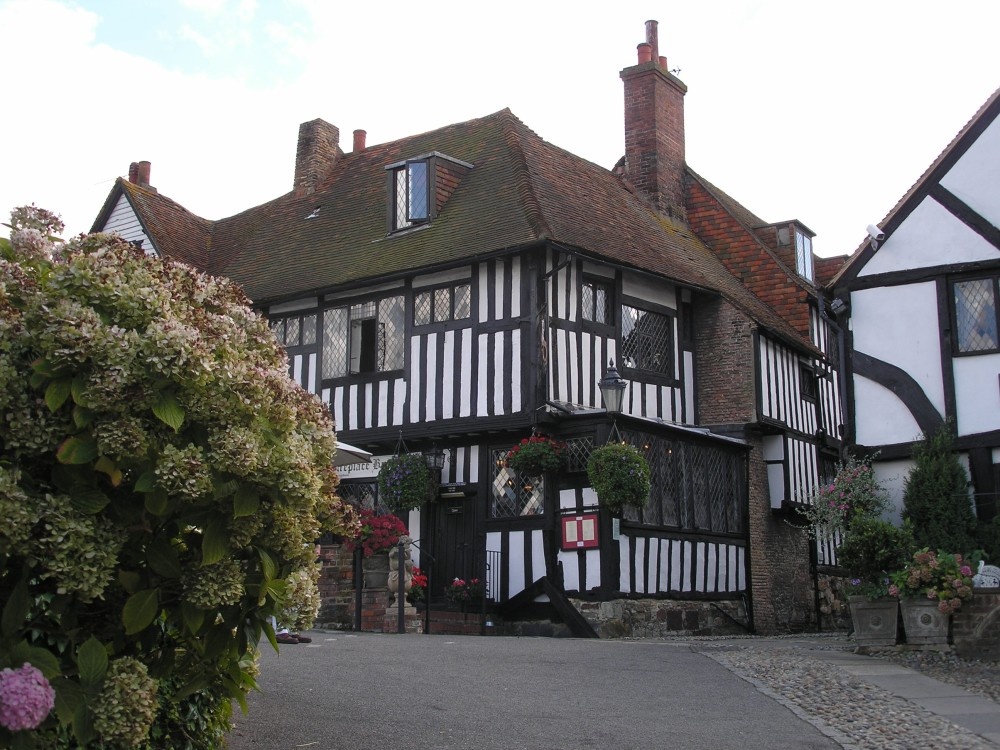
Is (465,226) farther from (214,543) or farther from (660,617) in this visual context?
(214,543)

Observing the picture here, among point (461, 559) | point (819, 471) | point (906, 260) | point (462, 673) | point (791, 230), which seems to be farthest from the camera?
point (791, 230)

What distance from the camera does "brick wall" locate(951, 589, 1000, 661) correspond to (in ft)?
34.7

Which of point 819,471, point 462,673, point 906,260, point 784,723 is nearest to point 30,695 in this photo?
point 784,723

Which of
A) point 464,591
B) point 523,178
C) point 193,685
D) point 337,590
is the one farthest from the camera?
point 523,178

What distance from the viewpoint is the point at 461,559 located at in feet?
55.3

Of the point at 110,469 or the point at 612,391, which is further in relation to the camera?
the point at 612,391

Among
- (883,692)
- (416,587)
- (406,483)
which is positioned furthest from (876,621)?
(406,483)

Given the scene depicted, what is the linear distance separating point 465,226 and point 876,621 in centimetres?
881

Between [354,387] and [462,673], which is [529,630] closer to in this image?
[354,387]

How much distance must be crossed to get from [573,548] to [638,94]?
33.2 ft

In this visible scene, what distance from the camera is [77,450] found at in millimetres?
4297

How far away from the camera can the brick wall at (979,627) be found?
1059 cm

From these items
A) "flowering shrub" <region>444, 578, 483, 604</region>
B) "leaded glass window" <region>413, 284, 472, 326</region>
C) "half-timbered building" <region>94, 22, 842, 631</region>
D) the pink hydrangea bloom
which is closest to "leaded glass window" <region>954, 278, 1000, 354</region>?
"half-timbered building" <region>94, 22, 842, 631</region>

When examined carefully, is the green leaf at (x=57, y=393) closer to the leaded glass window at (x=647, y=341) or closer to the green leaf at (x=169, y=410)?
the green leaf at (x=169, y=410)
